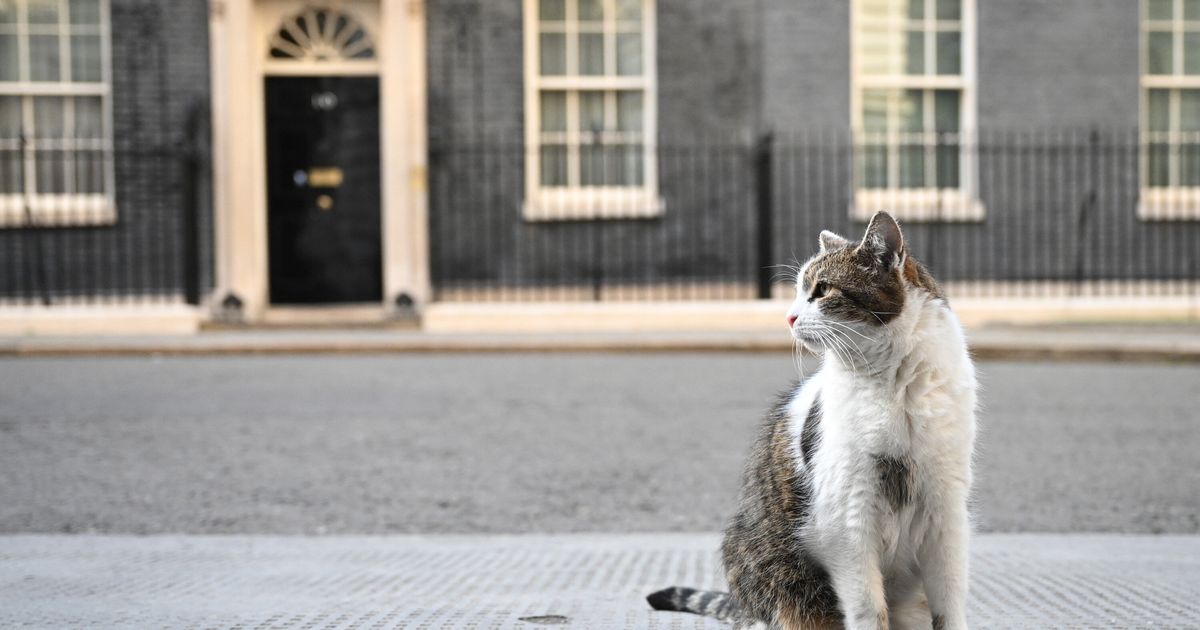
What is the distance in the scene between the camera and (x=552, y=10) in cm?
1490

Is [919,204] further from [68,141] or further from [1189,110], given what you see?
[68,141]

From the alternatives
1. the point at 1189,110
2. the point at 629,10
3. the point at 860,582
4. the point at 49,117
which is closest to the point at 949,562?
the point at 860,582

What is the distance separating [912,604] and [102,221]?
1300 cm

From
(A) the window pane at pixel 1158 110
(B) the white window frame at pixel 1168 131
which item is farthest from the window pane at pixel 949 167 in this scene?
(A) the window pane at pixel 1158 110

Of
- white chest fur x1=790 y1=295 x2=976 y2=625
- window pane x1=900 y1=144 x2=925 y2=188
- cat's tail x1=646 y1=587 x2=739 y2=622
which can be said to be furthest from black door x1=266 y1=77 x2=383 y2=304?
white chest fur x1=790 y1=295 x2=976 y2=625

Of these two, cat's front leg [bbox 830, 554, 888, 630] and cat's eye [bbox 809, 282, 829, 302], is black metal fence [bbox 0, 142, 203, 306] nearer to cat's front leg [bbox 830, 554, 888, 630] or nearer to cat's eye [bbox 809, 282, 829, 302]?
cat's eye [bbox 809, 282, 829, 302]

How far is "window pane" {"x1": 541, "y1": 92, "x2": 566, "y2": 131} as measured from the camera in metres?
14.9

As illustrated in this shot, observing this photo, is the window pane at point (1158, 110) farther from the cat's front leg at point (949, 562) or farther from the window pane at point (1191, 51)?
the cat's front leg at point (949, 562)

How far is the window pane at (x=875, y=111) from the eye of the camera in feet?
50.0

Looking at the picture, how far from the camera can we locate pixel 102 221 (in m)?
14.2

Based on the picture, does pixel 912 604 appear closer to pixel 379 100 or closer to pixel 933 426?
pixel 933 426

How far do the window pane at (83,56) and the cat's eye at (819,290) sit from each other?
13314mm

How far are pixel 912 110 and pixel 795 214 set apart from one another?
197 centimetres

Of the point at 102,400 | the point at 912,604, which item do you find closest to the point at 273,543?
the point at 912,604
